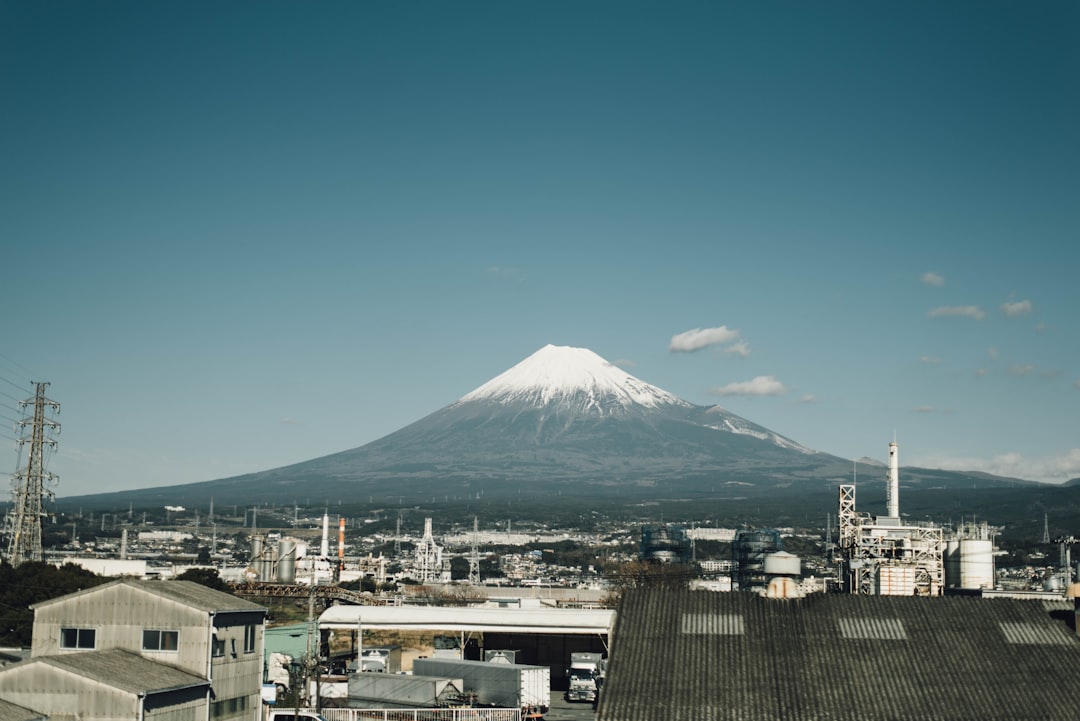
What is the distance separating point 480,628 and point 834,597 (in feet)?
101

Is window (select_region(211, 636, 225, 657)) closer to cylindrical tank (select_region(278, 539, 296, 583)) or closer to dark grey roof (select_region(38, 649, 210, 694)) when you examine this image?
dark grey roof (select_region(38, 649, 210, 694))

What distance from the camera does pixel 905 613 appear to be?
3522 cm

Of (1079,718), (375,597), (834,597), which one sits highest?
(834,597)

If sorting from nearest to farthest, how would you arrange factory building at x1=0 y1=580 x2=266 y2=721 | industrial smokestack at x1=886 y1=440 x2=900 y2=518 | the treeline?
factory building at x1=0 y1=580 x2=266 y2=721 → the treeline → industrial smokestack at x1=886 y1=440 x2=900 y2=518

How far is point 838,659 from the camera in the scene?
32625 mm

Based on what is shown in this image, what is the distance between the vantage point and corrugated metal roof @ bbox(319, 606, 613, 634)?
2522 inches

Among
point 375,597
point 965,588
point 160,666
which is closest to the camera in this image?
point 160,666

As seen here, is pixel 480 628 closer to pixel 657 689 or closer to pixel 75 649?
pixel 75 649

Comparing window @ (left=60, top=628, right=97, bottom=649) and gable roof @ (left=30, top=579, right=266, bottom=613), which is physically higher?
gable roof @ (left=30, top=579, right=266, bottom=613)

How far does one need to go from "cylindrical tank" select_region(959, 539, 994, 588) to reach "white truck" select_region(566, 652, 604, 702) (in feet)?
87.7

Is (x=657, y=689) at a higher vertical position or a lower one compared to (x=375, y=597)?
higher

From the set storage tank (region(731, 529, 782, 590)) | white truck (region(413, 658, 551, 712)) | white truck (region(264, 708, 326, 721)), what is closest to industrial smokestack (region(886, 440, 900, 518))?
storage tank (region(731, 529, 782, 590))

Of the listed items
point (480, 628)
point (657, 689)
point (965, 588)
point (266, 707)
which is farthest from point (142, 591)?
point (965, 588)

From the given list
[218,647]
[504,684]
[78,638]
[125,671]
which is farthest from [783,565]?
[78,638]
